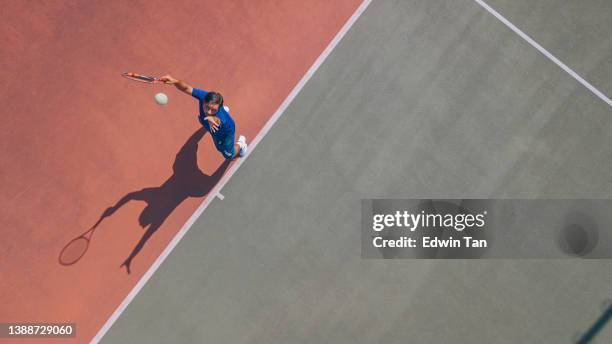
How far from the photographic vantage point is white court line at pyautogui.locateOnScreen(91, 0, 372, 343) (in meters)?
9.26

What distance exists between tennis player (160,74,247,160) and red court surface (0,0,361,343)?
84 centimetres

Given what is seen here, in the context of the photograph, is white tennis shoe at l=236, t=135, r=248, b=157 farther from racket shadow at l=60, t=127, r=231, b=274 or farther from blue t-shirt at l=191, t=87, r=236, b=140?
blue t-shirt at l=191, t=87, r=236, b=140

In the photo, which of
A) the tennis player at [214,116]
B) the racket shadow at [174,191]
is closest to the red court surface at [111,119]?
the racket shadow at [174,191]

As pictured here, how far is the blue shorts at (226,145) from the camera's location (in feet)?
28.0

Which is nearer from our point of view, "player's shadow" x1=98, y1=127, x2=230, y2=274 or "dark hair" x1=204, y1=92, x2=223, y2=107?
"dark hair" x1=204, y1=92, x2=223, y2=107

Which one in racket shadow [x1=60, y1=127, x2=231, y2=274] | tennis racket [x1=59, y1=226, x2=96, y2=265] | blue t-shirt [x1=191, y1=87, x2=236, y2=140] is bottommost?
tennis racket [x1=59, y1=226, x2=96, y2=265]

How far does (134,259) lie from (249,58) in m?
4.62

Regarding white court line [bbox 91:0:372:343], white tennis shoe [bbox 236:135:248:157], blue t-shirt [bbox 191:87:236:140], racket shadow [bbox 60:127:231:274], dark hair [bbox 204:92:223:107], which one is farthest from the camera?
racket shadow [bbox 60:127:231:274]

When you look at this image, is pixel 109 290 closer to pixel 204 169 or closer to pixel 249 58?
pixel 204 169

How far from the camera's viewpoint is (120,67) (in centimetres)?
957

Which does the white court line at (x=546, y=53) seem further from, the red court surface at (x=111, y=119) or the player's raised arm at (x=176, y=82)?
the player's raised arm at (x=176, y=82)

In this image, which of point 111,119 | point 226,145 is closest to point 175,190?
point 226,145

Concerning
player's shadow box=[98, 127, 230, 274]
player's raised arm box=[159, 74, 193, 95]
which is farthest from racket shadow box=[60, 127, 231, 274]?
player's raised arm box=[159, 74, 193, 95]

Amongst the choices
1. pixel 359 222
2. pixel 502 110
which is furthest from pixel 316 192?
pixel 502 110
